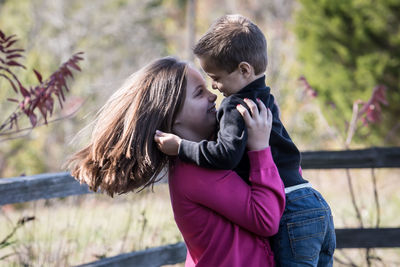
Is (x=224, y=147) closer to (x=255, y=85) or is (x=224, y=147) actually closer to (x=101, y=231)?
(x=255, y=85)

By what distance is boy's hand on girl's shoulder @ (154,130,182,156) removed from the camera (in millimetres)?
2082

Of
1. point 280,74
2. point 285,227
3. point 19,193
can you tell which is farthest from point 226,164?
point 280,74

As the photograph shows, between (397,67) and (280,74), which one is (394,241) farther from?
(280,74)

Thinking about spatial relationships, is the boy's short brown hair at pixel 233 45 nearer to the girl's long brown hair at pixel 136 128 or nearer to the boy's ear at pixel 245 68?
the boy's ear at pixel 245 68

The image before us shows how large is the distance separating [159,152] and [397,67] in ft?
29.2

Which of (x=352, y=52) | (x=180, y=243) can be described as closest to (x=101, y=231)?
(x=180, y=243)

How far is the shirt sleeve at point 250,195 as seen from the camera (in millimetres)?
1951

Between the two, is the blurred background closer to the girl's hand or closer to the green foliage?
the green foliage

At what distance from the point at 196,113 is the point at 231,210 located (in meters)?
0.44

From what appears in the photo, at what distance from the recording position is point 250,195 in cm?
198

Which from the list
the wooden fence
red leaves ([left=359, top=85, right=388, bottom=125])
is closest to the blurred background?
red leaves ([left=359, top=85, right=388, bottom=125])

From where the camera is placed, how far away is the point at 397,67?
1008 cm

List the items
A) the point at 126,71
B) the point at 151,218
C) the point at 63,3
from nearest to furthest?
the point at 151,218
the point at 126,71
the point at 63,3

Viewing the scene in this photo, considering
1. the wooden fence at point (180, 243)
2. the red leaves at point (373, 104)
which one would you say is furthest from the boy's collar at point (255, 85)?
the red leaves at point (373, 104)
